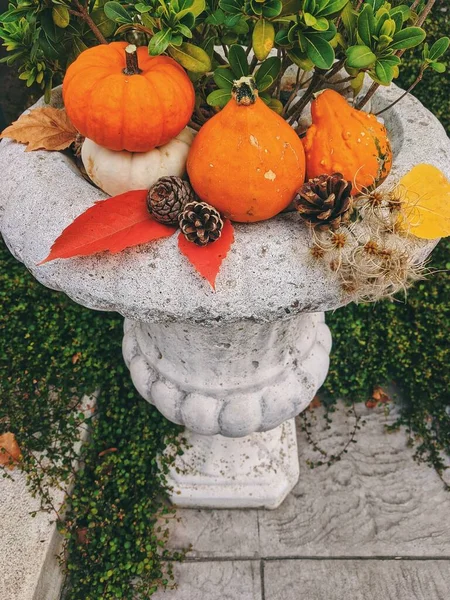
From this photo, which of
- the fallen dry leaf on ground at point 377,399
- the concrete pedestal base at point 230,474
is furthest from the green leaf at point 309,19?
the fallen dry leaf on ground at point 377,399

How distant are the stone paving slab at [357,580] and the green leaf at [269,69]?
1661 millimetres

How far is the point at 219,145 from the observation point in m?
1.00

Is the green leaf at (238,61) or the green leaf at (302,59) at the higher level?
the green leaf at (302,59)

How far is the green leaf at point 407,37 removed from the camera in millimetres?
1007

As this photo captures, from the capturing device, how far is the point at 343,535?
1.95m

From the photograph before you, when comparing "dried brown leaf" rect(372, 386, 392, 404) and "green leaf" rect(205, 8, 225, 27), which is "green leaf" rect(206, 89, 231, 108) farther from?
"dried brown leaf" rect(372, 386, 392, 404)

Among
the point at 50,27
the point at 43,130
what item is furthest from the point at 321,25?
the point at 43,130

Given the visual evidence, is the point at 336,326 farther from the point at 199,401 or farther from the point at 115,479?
the point at 115,479

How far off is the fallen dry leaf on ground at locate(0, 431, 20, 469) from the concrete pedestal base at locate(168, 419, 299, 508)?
586 millimetres

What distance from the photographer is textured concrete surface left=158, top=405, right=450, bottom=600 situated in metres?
1.83

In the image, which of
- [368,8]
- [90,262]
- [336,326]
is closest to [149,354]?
[90,262]

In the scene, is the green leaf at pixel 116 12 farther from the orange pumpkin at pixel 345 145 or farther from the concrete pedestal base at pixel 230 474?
the concrete pedestal base at pixel 230 474

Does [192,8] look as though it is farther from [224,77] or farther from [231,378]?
[231,378]

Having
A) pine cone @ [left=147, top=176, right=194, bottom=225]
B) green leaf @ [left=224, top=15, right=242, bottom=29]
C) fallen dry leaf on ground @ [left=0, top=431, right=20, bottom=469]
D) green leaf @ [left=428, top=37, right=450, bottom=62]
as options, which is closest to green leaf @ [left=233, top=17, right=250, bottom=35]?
green leaf @ [left=224, top=15, right=242, bottom=29]
